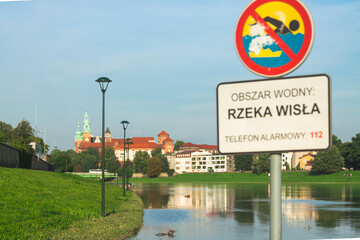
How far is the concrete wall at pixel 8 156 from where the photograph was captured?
4888 centimetres

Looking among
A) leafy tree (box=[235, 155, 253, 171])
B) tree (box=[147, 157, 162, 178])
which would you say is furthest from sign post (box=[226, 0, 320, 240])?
tree (box=[147, 157, 162, 178])

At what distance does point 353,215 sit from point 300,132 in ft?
119

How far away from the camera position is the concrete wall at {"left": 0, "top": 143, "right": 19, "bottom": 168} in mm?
48878

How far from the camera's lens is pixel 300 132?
2980mm

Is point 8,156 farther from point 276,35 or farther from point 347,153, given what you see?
point 347,153

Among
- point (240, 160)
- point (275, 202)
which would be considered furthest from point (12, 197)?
point (240, 160)

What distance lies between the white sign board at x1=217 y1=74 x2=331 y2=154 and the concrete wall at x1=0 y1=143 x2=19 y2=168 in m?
49.9

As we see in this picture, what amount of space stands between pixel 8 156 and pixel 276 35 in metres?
53.8

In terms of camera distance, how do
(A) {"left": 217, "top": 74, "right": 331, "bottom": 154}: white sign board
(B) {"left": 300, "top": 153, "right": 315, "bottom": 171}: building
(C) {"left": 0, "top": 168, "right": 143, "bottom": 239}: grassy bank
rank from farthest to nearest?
(B) {"left": 300, "top": 153, "right": 315, "bottom": 171}: building, (C) {"left": 0, "top": 168, "right": 143, "bottom": 239}: grassy bank, (A) {"left": 217, "top": 74, "right": 331, "bottom": 154}: white sign board

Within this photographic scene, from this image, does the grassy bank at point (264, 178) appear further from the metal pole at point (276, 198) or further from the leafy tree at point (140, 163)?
the metal pole at point (276, 198)

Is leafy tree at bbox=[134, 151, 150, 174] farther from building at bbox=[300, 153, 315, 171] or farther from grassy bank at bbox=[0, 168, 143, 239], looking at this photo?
grassy bank at bbox=[0, 168, 143, 239]

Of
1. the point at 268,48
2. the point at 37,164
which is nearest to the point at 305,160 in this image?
the point at 37,164

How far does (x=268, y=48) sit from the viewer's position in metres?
3.02

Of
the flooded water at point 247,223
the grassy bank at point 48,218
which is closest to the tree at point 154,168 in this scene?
the flooded water at point 247,223
